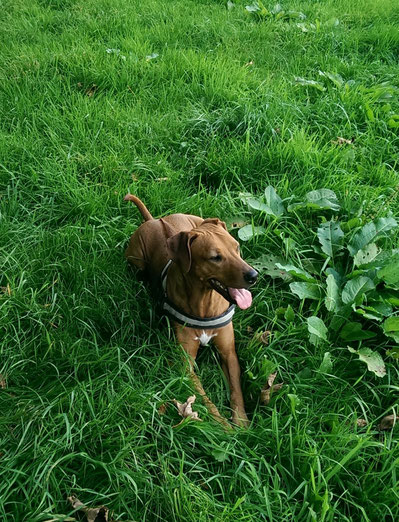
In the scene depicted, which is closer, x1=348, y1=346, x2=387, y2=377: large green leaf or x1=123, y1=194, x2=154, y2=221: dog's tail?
x1=348, y1=346, x2=387, y2=377: large green leaf

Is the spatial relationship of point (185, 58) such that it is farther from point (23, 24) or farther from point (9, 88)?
point (23, 24)

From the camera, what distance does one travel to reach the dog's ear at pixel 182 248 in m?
2.51

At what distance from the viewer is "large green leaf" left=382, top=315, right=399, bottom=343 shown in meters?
2.54

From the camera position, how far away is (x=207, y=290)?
8.70ft

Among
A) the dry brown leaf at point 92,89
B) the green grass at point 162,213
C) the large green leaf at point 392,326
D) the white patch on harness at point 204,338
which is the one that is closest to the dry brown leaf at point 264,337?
the green grass at point 162,213

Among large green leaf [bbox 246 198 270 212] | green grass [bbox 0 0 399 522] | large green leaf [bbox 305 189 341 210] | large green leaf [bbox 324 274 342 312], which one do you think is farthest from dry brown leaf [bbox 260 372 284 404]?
large green leaf [bbox 305 189 341 210]

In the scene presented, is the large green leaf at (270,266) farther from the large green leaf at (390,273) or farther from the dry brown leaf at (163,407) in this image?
the dry brown leaf at (163,407)

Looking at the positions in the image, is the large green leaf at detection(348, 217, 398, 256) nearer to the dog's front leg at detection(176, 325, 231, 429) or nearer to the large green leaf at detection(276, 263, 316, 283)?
the large green leaf at detection(276, 263, 316, 283)

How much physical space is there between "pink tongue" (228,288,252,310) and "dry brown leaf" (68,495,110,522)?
3.62 ft

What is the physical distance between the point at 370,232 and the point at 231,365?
3.86ft

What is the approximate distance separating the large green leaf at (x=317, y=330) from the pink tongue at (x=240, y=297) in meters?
0.34

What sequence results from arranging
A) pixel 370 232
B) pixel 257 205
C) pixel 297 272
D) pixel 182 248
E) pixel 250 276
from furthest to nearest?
1. pixel 257 205
2. pixel 370 232
3. pixel 297 272
4. pixel 182 248
5. pixel 250 276

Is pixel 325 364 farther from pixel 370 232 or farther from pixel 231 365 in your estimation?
pixel 370 232

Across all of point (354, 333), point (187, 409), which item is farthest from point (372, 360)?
point (187, 409)
